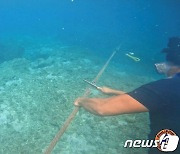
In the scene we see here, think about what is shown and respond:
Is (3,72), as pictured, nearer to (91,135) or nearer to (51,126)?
(51,126)

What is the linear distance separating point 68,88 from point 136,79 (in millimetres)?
Result: 4381

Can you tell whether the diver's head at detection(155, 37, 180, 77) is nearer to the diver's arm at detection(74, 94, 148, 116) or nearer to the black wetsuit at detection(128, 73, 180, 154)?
the black wetsuit at detection(128, 73, 180, 154)

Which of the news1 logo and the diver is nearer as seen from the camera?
the diver

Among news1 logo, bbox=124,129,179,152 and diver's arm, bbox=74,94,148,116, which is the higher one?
diver's arm, bbox=74,94,148,116

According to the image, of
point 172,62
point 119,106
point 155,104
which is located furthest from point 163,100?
point 172,62

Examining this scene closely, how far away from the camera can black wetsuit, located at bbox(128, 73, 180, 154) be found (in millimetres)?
2244

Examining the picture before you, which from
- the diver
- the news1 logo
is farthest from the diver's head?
the news1 logo

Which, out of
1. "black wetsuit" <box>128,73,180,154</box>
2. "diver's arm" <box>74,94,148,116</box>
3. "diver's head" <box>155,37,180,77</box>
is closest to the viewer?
"black wetsuit" <box>128,73,180,154</box>

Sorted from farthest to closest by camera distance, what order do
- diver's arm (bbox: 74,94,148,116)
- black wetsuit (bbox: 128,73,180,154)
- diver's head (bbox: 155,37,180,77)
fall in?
diver's head (bbox: 155,37,180,77)
diver's arm (bbox: 74,94,148,116)
black wetsuit (bbox: 128,73,180,154)

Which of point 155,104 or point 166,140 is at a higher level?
point 155,104

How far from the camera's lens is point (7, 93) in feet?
31.2

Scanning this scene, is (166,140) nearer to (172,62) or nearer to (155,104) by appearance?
(155,104)

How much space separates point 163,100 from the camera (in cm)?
225

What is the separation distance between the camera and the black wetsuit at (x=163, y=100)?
224 centimetres
